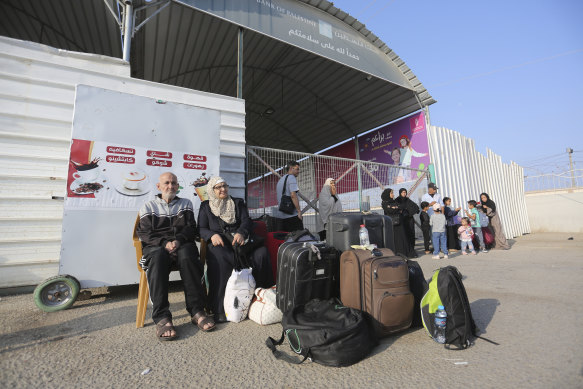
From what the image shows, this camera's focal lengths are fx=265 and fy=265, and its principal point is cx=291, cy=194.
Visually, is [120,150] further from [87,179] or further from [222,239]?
[222,239]

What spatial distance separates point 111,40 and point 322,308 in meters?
8.20

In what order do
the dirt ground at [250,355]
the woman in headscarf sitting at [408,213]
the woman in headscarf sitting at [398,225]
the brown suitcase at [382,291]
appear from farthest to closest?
1. the woman in headscarf sitting at [408,213]
2. the woman in headscarf sitting at [398,225]
3. the brown suitcase at [382,291]
4. the dirt ground at [250,355]

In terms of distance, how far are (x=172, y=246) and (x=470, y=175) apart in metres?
10.4

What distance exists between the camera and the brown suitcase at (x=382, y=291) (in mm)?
2029

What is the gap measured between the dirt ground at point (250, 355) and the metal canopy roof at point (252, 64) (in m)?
5.24

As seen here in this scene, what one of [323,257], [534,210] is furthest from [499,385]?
[534,210]

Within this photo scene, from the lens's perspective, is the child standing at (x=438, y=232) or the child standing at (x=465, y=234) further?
the child standing at (x=465, y=234)

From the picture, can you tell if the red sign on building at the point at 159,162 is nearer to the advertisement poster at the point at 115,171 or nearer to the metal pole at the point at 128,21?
the advertisement poster at the point at 115,171


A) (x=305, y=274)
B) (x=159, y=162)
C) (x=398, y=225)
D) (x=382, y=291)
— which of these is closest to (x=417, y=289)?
(x=382, y=291)

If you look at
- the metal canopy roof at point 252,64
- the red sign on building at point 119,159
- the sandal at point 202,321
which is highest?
the metal canopy roof at point 252,64

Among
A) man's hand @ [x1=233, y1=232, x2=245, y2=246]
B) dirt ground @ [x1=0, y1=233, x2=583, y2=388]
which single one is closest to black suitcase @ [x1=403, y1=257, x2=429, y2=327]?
dirt ground @ [x1=0, y1=233, x2=583, y2=388]

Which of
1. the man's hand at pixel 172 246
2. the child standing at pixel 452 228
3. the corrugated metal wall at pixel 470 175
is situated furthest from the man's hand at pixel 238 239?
the corrugated metal wall at pixel 470 175

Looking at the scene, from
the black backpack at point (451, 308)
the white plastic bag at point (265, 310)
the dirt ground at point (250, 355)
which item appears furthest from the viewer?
the white plastic bag at point (265, 310)

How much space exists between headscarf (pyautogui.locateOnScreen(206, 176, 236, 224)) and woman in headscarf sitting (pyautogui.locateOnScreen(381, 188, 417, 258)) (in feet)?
13.3
